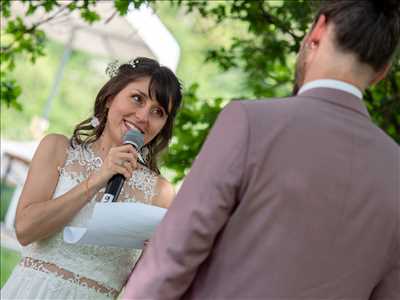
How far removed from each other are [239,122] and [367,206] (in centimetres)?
39

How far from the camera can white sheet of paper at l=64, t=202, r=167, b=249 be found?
8.02ft

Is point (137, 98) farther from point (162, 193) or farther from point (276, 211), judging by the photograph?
point (276, 211)

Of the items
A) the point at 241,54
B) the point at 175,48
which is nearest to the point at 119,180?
the point at 241,54

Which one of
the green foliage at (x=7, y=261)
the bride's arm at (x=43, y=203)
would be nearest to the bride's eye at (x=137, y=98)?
the bride's arm at (x=43, y=203)

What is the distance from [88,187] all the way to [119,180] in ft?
0.60

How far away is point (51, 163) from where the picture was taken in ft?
10.4

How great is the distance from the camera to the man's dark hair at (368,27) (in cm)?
205

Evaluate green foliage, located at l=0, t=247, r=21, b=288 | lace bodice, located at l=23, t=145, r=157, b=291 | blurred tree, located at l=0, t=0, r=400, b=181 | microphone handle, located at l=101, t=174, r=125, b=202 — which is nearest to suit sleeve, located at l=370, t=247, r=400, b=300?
microphone handle, located at l=101, t=174, r=125, b=202

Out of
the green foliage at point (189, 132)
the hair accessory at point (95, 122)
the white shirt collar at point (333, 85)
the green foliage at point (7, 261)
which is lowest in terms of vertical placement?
the green foliage at point (7, 261)

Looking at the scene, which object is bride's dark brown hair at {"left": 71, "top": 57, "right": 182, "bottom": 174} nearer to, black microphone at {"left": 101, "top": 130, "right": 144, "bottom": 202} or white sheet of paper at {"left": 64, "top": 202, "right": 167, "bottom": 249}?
black microphone at {"left": 101, "top": 130, "right": 144, "bottom": 202}

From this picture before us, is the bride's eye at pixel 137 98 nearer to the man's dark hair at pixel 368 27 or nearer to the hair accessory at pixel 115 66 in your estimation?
the hair accessory at pixel 115 66

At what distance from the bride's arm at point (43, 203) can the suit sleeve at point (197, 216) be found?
0.96 meters

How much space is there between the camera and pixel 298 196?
6.50 feet

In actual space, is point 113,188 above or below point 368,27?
below
